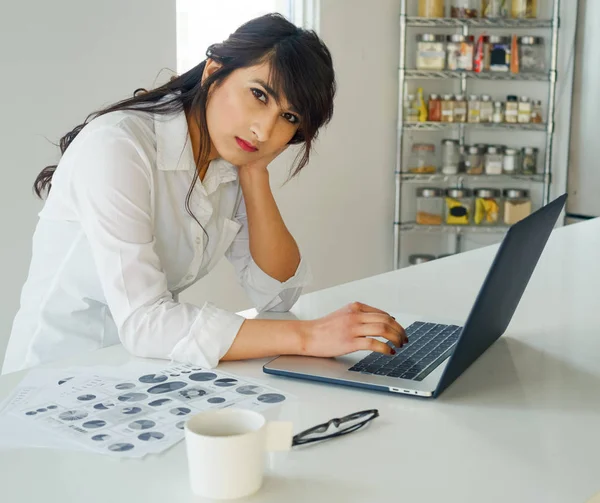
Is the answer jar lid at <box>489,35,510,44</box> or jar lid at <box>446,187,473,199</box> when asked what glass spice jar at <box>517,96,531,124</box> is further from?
jar lid at <box>446,187,473,199</box>

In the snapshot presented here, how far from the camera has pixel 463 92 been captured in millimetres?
4059

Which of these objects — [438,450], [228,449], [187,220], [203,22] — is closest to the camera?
[228,449]

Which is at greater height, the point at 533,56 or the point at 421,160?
the point at 533,56

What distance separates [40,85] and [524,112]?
8.13 feet

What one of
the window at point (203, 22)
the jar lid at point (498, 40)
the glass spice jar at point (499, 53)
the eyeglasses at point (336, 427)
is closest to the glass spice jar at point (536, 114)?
the glass spice jar at point (499, 53)

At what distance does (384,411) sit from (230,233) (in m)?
0.69

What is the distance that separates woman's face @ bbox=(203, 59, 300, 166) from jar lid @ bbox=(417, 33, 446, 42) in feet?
8.81

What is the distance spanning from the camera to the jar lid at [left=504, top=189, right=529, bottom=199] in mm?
4016

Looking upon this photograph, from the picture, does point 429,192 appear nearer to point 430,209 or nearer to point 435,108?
point 430,209

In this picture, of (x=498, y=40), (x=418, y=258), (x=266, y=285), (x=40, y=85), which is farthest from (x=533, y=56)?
(x=266, y=285)

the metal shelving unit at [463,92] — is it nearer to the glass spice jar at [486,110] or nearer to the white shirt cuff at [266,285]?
the glass spice jar at [486,110]

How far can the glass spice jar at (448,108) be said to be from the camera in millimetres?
3953

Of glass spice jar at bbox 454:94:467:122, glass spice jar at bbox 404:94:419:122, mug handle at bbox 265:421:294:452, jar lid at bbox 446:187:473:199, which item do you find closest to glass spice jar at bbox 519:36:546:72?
glass spice jar at bbox 454:94:467:122

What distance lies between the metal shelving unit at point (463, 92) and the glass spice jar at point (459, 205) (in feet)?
0.13
